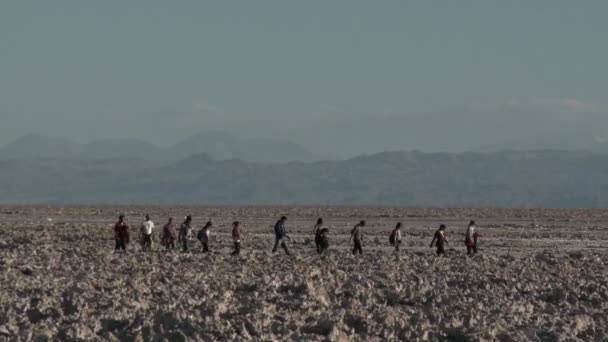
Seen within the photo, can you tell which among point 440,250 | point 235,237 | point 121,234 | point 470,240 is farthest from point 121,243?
point 470,240

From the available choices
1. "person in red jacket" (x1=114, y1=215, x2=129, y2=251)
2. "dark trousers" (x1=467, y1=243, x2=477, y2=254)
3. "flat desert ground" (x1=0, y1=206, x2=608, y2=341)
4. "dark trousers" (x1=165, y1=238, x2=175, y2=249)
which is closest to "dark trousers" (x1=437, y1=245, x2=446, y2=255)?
"dark trousers" (x1=467, y1=243, x2=477, y2=254)

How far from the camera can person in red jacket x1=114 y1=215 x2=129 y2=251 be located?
1180 inches

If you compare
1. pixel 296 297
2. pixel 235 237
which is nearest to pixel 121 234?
pixel 235 237

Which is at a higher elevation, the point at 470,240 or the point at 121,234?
the point at 121,234

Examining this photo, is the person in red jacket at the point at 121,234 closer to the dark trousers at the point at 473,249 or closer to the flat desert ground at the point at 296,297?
the flat desert ground at the point at 296,297

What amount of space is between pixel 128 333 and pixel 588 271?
41.1ft

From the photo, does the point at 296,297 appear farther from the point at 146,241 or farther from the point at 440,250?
the point at 146,241

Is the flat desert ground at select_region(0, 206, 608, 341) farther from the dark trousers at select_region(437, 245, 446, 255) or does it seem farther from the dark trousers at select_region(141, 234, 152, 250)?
the dark trousers at select_region(437, 245, 446, 255)

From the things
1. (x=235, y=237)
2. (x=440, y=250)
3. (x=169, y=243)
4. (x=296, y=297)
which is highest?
(x=235, y=237)

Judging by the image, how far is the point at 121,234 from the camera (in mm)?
30141

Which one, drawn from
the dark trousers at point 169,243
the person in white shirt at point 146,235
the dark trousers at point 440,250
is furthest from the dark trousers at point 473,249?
the person in white shirt at point 146,235

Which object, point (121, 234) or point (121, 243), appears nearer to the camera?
point (121, 234)

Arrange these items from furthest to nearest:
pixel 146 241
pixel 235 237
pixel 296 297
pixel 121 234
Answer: pixel 146 241, pixel 121 234, pixel 235 237, pixel 296 297

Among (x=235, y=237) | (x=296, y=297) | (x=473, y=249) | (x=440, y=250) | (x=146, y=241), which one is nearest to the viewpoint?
→ (x=296, y=297)
